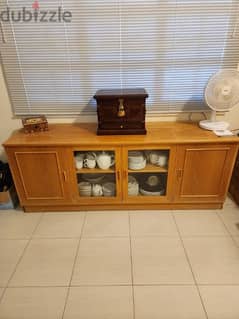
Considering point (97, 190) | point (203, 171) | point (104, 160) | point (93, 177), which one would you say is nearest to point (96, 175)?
point (93, 177)

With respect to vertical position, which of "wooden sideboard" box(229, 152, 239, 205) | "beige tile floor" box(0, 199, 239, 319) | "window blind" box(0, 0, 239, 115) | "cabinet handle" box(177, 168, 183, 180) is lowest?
"beige tile floor" box(0, 199, 239, 319)

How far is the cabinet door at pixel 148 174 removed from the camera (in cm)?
175

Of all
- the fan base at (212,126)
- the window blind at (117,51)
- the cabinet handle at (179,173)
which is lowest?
the cabinet handle at (179,173)

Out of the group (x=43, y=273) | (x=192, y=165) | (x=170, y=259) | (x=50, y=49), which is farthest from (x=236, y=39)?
(x=43, y=273)

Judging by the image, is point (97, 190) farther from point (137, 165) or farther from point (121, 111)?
point (121, 111)

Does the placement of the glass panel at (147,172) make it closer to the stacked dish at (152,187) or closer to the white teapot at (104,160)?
the stacked dish at (152,187)

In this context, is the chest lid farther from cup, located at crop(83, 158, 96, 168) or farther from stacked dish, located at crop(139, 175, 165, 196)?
stacked dish, located at crop(139, 175, 165, 196)

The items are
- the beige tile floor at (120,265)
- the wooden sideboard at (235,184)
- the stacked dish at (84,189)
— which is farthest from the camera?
the wooden sideboard at (235,184)

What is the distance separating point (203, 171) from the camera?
1754mm

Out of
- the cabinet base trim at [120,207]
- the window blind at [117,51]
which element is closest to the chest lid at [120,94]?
the window blind at [117,51]

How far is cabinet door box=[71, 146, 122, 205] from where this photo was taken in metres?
1.75

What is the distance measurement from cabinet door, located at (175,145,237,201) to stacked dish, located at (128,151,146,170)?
0.29 m

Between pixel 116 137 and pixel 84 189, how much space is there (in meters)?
0.56

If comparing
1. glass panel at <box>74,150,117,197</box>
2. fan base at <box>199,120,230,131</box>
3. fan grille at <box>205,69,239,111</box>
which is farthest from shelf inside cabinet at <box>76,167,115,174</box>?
fan grille at <box>205,69,239,111</box>
